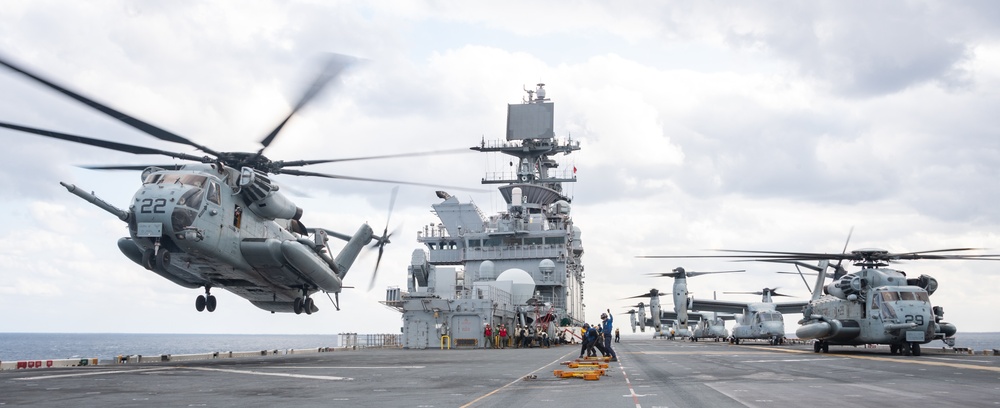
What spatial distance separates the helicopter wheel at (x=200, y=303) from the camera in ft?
96.7

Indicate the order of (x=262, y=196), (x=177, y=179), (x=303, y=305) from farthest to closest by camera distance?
(x=303, y=305)
(x=262, y=196)
(x=177, y=179)

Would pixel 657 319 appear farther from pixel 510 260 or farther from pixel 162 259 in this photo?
pixel 162 259

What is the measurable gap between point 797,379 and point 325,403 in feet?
36.1

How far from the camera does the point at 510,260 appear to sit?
202ft

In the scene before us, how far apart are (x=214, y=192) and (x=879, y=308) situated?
25.7m

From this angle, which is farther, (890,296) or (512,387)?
(890,296)

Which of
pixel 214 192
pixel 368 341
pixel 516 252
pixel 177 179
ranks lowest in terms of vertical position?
pixel 368 341

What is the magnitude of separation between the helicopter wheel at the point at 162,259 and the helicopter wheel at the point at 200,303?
474cm

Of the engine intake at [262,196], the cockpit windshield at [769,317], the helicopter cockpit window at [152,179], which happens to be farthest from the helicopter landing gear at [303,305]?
the cockpit windshield at [769,317]

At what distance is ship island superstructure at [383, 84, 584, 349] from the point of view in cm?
4584

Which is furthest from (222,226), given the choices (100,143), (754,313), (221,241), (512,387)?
(754,313)

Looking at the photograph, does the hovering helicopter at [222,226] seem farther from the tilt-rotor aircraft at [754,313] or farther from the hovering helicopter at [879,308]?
the tilt-rotor aircraft at [754,313]

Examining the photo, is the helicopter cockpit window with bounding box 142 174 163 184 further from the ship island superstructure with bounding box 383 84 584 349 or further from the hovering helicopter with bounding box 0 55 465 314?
the ship island superstructure with bounding box 383 84 584 349

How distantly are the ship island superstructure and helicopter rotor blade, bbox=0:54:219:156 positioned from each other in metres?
22.0
